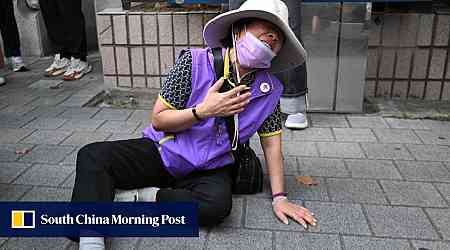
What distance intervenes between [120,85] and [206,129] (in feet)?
7.28

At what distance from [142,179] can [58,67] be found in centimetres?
315

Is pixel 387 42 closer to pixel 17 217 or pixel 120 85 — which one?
pixel 120 85

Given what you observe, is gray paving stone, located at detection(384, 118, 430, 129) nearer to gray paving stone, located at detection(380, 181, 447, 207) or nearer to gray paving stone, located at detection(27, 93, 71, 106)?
gray paving stone, located at detection(380, 181, 447, 207)

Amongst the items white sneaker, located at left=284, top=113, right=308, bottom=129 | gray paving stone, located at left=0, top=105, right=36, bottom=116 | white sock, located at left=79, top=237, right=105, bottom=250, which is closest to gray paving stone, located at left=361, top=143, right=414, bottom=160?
white sneaker, located at left=284, top=113, right=308, bottom=129

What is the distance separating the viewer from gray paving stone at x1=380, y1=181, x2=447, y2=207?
7.39ft

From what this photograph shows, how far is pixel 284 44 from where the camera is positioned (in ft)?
6.45

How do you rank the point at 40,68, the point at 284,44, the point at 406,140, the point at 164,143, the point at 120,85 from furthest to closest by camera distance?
1. the point at 40,68
2. the point at 120,85
3. the point at 406,140
4. the point at 164,143
5. the point at 284,44

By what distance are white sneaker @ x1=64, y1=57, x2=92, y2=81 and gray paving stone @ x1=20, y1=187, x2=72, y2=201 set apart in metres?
2.45

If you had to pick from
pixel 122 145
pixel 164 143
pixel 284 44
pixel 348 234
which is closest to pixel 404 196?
pixel 348 234

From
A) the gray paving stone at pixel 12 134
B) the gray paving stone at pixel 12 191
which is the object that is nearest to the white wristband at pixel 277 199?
the gray paving stone at pixel 12 191

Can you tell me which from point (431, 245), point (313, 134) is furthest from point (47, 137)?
point (431, 245)

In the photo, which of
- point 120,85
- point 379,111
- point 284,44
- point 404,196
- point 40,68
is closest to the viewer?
point 284,44

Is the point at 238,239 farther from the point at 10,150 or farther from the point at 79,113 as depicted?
the point at 79,113

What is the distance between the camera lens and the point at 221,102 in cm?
182
